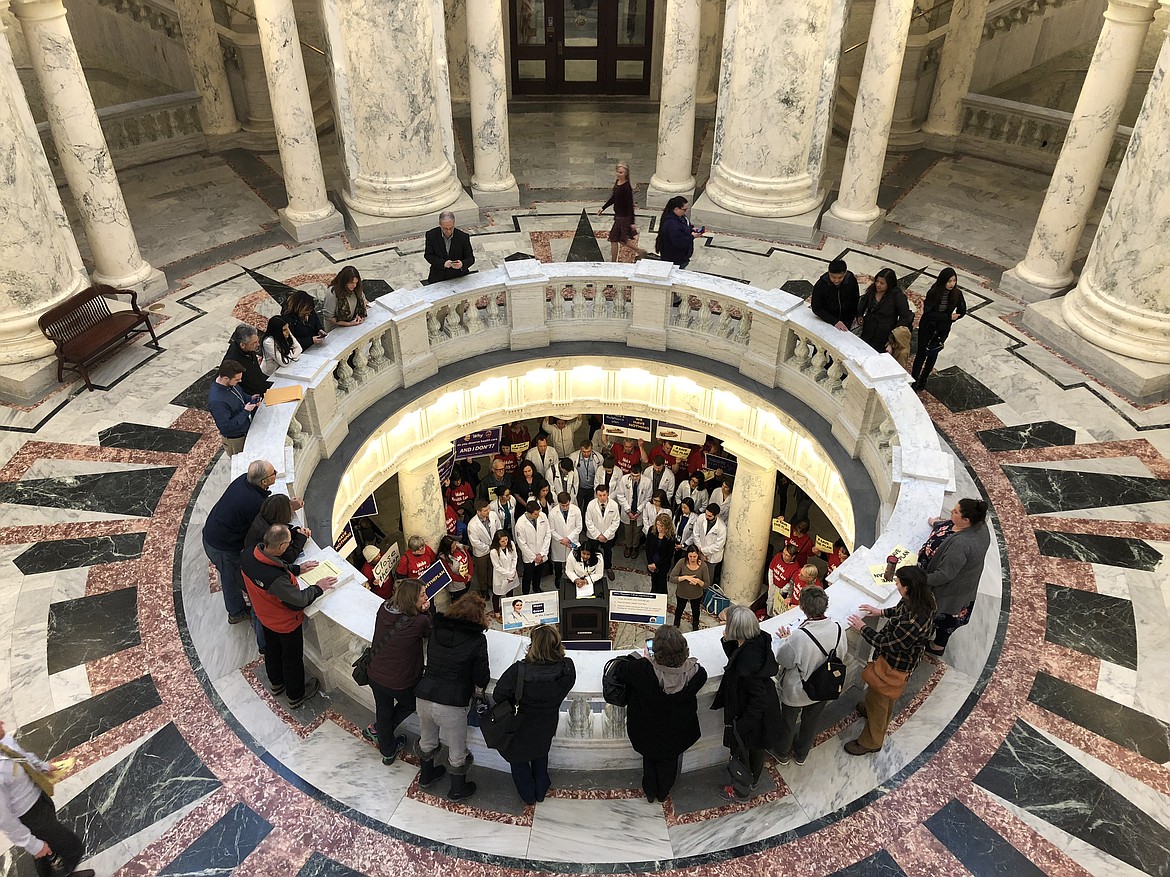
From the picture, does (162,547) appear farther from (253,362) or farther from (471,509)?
(471,509)

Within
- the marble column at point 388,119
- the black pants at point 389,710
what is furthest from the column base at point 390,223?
the black pants at point 389,710

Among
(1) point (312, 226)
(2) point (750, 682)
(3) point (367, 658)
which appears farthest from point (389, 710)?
(1) point (312, 226)

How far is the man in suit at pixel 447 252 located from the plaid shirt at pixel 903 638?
5.89m

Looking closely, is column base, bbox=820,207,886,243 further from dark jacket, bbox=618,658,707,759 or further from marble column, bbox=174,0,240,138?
marble column, bbox=174,0,240,138

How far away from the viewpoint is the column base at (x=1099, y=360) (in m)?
9.68

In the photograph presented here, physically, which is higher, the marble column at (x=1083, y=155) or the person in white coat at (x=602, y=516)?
the marble column at (x=1083, y=155)

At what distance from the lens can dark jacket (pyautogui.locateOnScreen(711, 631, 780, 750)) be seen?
5.14m

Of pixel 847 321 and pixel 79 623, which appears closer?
pixel 79 623

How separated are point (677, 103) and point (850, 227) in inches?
126

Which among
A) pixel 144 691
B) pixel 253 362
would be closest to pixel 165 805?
pixel 144 691

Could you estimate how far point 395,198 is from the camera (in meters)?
13.1

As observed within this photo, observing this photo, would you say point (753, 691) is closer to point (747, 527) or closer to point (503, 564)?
point (503, 564)

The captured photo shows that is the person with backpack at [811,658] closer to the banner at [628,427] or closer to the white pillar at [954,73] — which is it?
the banner at [628,427]

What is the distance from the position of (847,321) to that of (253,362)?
5491mm
